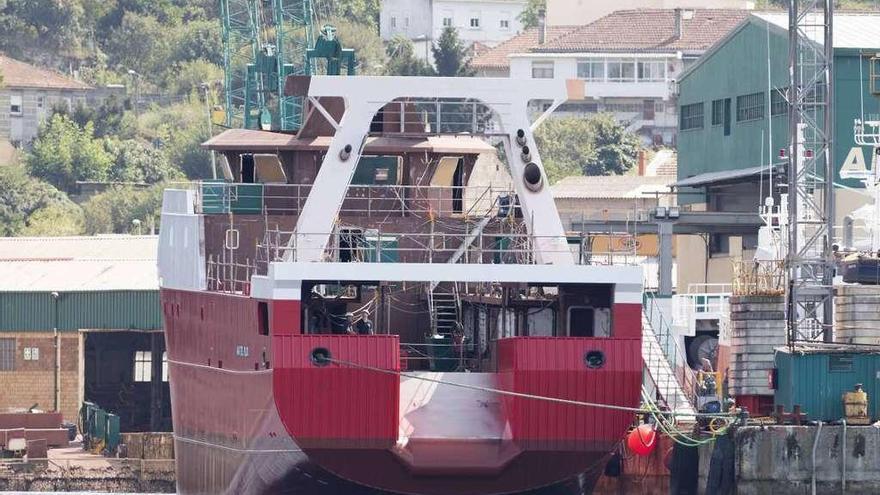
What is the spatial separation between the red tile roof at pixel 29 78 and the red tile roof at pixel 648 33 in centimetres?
2332

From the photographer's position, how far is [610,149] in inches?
4638

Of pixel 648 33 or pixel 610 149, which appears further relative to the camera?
pixel 648 33

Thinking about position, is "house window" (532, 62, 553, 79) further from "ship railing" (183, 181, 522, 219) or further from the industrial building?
"ship railing" (183, 181, 522, 219)

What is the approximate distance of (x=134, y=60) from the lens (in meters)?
140

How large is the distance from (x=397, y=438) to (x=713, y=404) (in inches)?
323

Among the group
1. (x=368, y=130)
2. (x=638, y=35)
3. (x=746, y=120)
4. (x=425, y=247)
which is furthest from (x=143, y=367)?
(x=638, y=35)

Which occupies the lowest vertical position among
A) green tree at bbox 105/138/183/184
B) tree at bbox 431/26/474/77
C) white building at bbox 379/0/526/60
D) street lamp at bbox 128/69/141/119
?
green tree at bbox 105/138/183/184

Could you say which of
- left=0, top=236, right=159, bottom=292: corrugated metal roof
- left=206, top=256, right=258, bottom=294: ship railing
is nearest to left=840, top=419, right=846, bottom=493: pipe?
left=206, top=256, right=258, bottom=294: ship railing

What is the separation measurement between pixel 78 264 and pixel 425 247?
24.8 m

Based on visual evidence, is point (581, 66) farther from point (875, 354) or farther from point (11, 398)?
point (875, 354)

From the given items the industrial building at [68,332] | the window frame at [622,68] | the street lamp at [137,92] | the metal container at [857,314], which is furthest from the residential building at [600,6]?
the metal container at [857,314]

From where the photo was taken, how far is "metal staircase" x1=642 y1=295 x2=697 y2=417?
149 feet

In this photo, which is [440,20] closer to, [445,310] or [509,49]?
[509,49]

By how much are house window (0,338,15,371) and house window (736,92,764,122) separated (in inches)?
786
